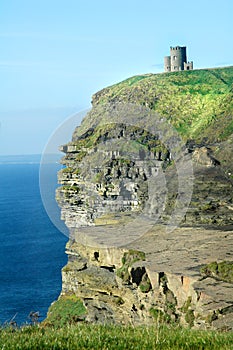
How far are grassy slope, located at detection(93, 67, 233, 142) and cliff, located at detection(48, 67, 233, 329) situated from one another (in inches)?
236

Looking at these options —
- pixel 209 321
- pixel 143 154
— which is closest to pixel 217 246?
pixel 209 321

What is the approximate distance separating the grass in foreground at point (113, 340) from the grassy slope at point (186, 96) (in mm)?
74801

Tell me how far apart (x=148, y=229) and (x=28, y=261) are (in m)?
64.3

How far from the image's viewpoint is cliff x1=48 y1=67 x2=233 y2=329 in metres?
22.8

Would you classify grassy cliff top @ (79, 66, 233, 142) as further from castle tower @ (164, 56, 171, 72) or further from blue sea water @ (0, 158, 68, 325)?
blue sea water @ (0, 158, 68, 325)

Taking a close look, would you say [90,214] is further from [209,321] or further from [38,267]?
[209,321]

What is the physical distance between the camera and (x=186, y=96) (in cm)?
10300

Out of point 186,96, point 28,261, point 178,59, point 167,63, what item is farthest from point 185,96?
point 28,261

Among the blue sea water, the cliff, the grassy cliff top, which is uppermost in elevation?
the grassy cliff top

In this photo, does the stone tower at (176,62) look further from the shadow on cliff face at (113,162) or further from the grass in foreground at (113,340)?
the grass in foreground at (113,340)

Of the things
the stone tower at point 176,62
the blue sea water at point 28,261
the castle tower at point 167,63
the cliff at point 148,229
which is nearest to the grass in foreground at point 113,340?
the cliff at point 148,229

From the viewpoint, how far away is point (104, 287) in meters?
29.1

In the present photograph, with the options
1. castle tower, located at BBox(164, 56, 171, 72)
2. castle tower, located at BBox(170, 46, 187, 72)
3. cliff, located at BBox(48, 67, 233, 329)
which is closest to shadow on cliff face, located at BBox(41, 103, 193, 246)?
cliff, located at BBox(48, 67, 233, 329)

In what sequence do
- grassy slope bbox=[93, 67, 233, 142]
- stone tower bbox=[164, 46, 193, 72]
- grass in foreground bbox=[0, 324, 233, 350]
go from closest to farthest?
grass in foreground bbox=[0, 324, 233, 350] → grassy slope bbox=[93, 67, 233, 142] → stone tower bbox=[164, 46, 193, 72]
